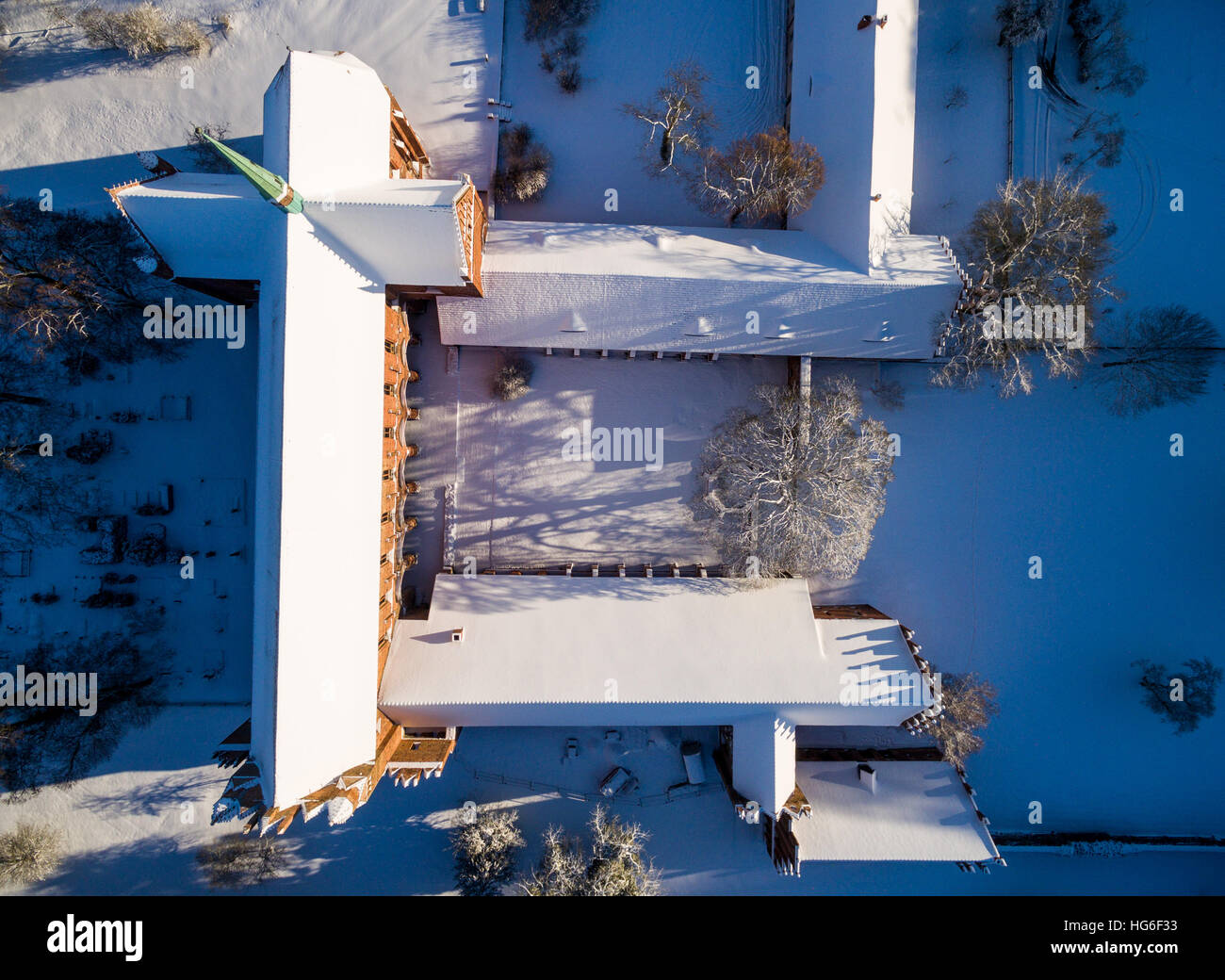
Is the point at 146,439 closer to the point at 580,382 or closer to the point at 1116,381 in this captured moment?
the point at 580,382

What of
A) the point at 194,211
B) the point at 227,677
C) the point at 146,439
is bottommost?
the point at 227,677

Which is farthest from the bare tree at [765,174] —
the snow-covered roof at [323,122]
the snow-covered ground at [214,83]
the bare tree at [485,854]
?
the bare tree at [485,854]

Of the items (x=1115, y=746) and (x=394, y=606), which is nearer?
(x=394, y=606)

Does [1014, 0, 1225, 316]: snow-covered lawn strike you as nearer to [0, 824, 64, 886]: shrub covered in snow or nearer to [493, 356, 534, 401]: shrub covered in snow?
[493, 356, 534, 401]: shrub covered in snow

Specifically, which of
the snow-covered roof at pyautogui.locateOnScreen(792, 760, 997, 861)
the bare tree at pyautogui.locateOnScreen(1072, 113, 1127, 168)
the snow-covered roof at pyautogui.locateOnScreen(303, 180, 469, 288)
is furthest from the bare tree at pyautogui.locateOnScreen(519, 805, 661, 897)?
the bare tree at pyautogui.locateOnScreen(1072, 113, 1127, 168)

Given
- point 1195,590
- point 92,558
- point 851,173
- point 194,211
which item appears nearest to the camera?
point 194,211

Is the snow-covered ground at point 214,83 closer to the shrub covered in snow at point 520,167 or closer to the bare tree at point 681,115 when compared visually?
the shrub covered in snow at point 520,167
